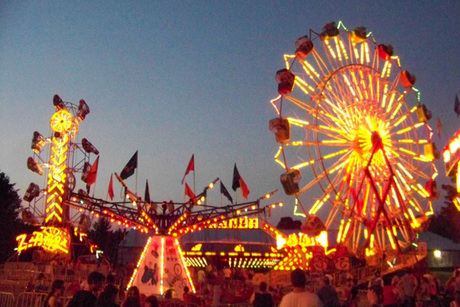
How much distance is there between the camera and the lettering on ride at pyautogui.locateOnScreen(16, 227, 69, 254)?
33094 mm

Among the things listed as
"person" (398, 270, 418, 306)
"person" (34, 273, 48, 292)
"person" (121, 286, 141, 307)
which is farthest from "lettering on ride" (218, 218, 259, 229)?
"person" (121, 286, 141, 307)

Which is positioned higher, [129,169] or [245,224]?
[245,224]

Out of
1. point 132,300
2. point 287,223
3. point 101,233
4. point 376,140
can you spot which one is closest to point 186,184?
point 376,140

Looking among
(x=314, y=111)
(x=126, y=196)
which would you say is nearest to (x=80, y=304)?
(x=126, y=196)

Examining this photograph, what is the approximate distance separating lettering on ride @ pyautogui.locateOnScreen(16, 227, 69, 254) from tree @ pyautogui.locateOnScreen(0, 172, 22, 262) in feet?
32.0

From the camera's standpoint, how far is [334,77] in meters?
26.2

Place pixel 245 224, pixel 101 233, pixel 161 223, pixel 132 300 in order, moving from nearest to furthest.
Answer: pixel 132 300, pixel 161 223, pixel 245 224, pixel 101 233

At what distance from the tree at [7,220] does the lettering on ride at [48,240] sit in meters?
9.74

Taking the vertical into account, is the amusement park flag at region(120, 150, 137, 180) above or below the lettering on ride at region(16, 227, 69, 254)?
above

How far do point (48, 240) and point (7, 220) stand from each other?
11782mm

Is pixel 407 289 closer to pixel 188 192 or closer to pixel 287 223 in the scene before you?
pixel 188 192

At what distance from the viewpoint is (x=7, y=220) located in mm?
43219

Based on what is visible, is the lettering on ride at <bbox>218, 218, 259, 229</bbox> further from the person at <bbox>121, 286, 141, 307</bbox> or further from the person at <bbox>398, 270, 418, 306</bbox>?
the person at <bbox>121, 286, 141, 307</bbox>

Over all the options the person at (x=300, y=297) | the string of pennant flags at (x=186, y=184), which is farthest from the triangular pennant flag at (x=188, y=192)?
the person at (x=300, y=297)
